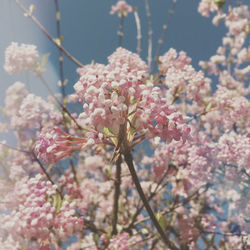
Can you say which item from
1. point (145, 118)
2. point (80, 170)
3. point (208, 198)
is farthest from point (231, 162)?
point (80, 170)

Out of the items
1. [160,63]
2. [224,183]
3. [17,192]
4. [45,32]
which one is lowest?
[224,183]

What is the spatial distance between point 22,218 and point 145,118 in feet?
2.88

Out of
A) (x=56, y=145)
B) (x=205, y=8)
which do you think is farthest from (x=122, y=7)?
(x=56, y=145)

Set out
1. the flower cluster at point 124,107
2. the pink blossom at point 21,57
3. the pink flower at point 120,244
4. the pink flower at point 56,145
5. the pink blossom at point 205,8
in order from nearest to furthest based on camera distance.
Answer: the flower cluster at point 124,107 → the pink flower at point 56,145 → the pink flower at point 120,244 → the pink blossom at point 21,57 → the pink blossom at point 205,8

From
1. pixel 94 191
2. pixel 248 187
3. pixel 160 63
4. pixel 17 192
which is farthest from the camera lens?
pixel 94 191

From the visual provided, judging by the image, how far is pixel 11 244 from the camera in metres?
1.62

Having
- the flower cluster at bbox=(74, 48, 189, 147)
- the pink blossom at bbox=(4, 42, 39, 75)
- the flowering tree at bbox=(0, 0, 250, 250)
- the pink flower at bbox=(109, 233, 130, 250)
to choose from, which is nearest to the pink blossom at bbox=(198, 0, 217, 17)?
the flowering tree at bbox=(0, 0, 250, 250)

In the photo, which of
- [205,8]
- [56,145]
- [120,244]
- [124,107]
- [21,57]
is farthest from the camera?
[205,8]

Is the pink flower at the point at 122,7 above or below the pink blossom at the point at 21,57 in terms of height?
above

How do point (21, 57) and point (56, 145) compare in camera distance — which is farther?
point (21, 57)

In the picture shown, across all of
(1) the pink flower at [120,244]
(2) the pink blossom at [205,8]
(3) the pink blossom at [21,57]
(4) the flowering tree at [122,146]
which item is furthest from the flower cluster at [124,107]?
(2) the pink blossom at [205,8]

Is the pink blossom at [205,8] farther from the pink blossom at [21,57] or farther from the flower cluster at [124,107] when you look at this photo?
the flower cluster at [124,107]

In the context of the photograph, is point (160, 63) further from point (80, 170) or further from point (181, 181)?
point (80, 170)

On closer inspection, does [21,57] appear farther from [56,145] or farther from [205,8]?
[205,8]
